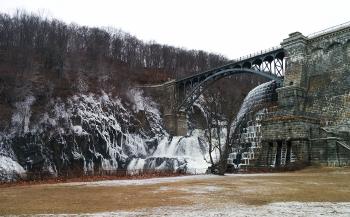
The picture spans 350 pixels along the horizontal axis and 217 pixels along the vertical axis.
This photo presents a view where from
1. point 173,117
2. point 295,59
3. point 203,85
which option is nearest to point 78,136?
point 173,117

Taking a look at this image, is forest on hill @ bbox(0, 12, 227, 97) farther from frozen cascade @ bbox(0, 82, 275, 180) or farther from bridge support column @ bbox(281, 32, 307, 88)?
bridge support column @ bbox(281, 32, 307, 88)

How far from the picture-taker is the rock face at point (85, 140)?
4634 cm

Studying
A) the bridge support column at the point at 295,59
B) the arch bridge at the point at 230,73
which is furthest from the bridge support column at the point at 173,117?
the bridge support column at the point at 295,59

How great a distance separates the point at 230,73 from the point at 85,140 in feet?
72.6

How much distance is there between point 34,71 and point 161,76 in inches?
1060

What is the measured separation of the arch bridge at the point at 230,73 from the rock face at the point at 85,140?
6.93 meters

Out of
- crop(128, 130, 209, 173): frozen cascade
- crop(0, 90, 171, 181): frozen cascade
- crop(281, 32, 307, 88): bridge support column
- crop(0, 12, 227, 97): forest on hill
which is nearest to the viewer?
crop(281, 32, 307, 88): bridge support column

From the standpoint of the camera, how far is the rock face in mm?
46344

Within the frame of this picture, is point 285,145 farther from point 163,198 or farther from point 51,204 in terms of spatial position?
point 51,204

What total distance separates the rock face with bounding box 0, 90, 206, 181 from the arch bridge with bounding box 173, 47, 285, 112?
6.93 meters

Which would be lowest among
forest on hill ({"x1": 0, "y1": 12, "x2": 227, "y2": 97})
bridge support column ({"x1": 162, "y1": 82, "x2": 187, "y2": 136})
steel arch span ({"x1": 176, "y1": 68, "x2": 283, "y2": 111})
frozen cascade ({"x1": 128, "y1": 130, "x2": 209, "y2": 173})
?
frozen cascade ({"x1": 128, "y1": 130, "x2": 209, "y2": 173})

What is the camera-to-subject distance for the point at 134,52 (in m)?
82.3

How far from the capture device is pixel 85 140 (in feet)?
167

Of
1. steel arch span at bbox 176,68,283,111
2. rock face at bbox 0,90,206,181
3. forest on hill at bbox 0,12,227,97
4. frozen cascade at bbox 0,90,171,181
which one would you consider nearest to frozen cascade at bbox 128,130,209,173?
rock face at bbox 0,90,206,181
